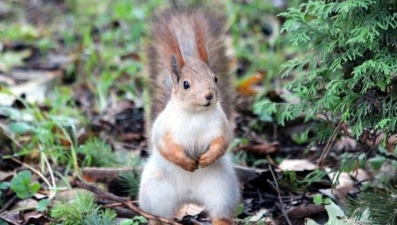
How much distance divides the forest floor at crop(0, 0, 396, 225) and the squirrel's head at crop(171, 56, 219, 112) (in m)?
0.49

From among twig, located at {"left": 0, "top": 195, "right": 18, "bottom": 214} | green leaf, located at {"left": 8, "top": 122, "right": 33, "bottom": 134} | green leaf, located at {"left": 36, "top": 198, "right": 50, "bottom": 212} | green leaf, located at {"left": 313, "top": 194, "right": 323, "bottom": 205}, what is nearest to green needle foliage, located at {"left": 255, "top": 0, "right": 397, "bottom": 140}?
green leaf, located at {"left": 313, "top": 194, "right": 323, "bottom": 205}

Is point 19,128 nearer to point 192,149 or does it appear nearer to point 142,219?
point 142,219

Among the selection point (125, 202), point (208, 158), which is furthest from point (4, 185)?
point (208, 158)

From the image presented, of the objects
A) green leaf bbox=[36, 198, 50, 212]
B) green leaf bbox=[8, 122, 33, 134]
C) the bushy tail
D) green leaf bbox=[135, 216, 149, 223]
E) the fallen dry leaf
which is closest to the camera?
green leaf bbox=[135, 216, 149, 223]

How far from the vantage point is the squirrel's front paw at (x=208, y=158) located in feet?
8.96

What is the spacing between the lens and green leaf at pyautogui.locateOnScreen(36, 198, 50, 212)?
3123 mm

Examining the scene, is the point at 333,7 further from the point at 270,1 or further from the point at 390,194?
the point at 270,1

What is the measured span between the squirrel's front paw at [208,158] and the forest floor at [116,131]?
36cm

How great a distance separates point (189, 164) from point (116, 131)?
153 centimetres

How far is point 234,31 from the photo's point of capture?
539 cm

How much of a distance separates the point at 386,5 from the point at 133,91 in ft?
7.54

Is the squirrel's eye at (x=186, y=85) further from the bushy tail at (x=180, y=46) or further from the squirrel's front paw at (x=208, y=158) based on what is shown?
the bushy tail at (x=180, y=46)

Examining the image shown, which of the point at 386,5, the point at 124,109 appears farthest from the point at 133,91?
the point at 386,5

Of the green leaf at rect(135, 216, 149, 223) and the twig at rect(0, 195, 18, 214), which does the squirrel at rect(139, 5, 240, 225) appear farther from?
the twig at rect(0, 195, 18, 214)
